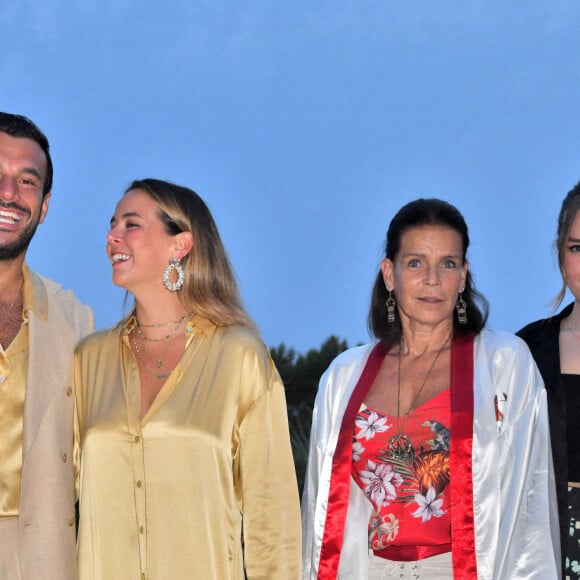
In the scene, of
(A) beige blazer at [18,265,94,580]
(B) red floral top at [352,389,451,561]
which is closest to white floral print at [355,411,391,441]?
(B) red floral top at [352,389,451,561]

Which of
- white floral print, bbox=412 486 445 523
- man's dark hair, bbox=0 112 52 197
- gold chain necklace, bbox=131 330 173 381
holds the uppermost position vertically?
man's dark hair, bbox=0 112 52 197

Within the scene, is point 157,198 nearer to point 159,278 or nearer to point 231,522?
point 159,278

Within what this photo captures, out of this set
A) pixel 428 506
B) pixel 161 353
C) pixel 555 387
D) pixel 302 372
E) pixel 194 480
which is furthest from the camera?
pixel 302 372

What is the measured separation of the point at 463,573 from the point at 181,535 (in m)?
0.95

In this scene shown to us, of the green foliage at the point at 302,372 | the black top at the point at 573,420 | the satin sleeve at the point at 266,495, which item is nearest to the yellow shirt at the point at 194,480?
the satin sleeve at the point at 266,495

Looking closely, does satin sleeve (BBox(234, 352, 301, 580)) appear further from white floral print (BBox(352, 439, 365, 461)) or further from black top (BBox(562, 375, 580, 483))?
black top (BBox(562, 375, 580, 483))

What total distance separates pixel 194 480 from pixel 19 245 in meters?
1.04

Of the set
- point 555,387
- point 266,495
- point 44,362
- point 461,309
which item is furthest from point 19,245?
point 555,387

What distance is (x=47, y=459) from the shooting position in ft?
10.4

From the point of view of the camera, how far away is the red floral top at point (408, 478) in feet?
10.6

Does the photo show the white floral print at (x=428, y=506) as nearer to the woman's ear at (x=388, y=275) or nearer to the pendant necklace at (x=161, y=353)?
the woman's ear at (x=388, y=275)

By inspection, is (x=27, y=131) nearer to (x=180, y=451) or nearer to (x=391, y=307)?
(x=180, y=451)

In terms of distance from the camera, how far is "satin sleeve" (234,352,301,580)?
3.18m

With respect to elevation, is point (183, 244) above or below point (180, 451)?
above
